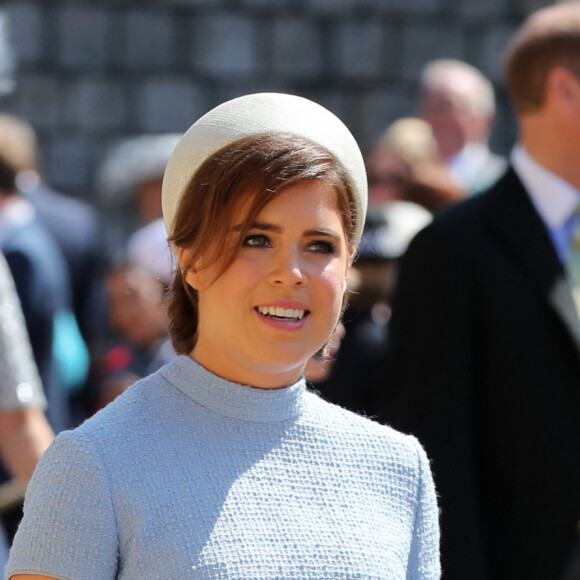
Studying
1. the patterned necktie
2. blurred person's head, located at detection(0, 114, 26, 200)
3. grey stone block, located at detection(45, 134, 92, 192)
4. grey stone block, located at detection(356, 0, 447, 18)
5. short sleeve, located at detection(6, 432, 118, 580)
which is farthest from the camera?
grey stone block, located at detection(356, 0, 447, 18)

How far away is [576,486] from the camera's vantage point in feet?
10.00

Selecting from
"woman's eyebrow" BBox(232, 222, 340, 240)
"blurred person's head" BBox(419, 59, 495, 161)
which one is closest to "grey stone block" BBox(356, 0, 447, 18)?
"blurred person's head" BBox(419, 59, 495, 161)

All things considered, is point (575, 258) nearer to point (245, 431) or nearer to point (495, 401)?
point (495, 401)

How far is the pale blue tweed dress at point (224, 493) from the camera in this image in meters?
1.80

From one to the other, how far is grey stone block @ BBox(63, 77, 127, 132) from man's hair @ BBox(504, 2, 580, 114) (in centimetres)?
560

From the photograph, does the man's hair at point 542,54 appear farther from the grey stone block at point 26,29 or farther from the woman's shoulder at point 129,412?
the grey stone block at point 26,29

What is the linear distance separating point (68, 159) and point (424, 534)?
710 centimetres

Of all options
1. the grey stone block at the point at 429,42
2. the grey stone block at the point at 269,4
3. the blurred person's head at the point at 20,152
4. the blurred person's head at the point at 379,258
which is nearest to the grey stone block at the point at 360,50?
the grey stone block at the point at 429,42

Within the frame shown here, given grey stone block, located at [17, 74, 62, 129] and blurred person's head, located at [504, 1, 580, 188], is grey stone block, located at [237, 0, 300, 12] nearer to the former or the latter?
grey stone block, located at [17, 74, 62, 129]

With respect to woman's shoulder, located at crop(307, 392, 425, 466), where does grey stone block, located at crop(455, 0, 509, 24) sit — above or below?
below

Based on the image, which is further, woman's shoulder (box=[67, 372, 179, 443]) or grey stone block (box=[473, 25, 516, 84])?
grey stone block (box=[473, 25, 516, 84])

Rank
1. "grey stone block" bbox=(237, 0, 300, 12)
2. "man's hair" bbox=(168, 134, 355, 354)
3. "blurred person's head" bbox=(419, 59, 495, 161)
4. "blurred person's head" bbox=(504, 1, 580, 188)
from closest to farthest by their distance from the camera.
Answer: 1. "man's hair" bbox=(168, 134, 355, 354)
2. "blurred person's head" bbox=(504, 1, 580, 188)
3. "blurred person's head" bbox=(419, 59, 495, 161)
4. "grey stone block" bbox=(237, 0, 300, 12)

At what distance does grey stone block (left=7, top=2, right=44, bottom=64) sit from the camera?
28.8ft

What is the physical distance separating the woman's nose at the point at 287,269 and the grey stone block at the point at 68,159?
7.09m
